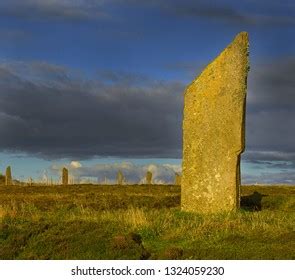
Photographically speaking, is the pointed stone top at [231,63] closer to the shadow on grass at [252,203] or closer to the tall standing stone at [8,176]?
the shadow on grass at [252,203]

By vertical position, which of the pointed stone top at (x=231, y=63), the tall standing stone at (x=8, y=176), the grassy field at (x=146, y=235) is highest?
the pointed stone top at (x=231, y=63)

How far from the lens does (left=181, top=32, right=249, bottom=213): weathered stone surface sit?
23219 millimetres

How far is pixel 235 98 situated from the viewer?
23.3 metres

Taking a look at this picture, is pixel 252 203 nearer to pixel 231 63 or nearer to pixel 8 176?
pixel 231 63

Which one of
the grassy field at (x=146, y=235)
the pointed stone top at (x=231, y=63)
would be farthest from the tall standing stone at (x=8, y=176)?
the pointed stone top at (x=231, y=63)

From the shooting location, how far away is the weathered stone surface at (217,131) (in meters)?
23.2

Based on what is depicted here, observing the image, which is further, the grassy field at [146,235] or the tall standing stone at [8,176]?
the tall standing stone at [8,176]

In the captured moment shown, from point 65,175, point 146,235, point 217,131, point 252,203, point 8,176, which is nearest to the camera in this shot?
point 146,235

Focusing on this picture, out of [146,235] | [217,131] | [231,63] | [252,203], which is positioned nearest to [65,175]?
[252,203]

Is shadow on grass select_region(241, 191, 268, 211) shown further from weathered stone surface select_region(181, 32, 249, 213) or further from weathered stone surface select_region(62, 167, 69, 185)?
weathered stone surface select_region(62, 167, 69, 185)

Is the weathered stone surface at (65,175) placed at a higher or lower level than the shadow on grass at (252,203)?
higher

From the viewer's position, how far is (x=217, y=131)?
23.4m

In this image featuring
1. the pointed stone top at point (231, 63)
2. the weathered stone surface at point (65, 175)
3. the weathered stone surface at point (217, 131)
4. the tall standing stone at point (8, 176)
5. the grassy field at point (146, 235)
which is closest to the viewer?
the grassy field at point (146, 235)
